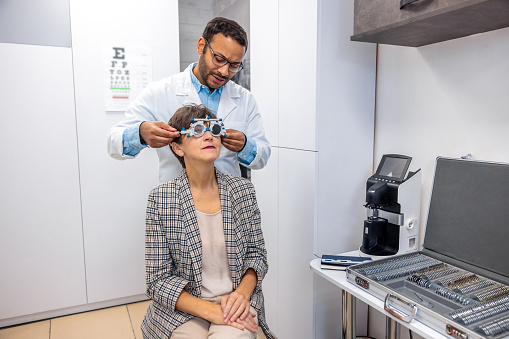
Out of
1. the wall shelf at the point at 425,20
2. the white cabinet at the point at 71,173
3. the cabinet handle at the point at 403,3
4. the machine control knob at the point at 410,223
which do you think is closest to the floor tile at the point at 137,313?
the white cabinet at the point at 71,173

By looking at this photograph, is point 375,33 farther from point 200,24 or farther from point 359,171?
point 200,24

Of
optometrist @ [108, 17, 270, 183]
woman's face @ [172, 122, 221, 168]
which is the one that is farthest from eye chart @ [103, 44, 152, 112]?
woman's face @ [172, 122, 221, 168]

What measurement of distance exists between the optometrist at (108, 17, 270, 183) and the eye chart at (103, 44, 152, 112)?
1010 mm

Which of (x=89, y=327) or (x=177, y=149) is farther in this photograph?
(x=89, y=327)

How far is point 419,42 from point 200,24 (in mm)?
2190

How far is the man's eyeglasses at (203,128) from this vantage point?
1489mm


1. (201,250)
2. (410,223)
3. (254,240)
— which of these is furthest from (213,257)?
(410,223)

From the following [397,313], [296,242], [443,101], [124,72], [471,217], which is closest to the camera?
[397,313]

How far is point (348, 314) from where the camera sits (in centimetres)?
160

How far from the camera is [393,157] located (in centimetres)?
177

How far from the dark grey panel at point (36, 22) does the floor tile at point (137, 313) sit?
77.1 inches

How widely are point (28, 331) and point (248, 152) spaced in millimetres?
2098

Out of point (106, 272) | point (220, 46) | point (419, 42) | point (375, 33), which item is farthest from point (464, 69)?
point (106, 272)

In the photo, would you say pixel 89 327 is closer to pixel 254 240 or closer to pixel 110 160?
pixel 110 160
